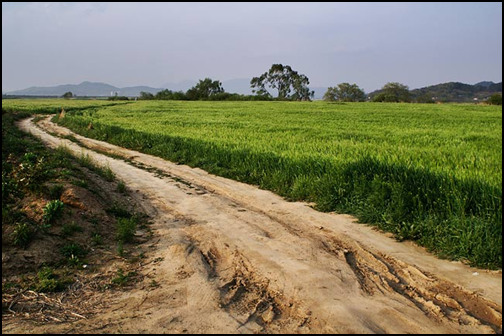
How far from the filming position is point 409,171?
6.96 meters

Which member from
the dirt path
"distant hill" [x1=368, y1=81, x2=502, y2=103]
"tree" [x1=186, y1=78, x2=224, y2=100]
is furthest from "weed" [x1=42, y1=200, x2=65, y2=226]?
"distant hill" [x1=368, y1=81, x2=502, y2=103]

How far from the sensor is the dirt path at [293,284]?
3.61m

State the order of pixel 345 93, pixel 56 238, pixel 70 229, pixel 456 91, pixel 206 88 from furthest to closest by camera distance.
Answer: pixel 456 91 → pixel 345 93 → pixel 206 88 → pixel 70 229 → pixel 56 238

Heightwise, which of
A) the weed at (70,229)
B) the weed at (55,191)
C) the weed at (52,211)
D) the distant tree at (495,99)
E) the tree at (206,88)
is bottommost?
the weed at (70,229)

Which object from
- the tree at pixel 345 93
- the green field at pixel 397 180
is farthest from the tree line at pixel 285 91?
the green field at pixel 397 180

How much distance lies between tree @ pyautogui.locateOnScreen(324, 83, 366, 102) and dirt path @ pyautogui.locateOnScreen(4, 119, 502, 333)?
101000 mm

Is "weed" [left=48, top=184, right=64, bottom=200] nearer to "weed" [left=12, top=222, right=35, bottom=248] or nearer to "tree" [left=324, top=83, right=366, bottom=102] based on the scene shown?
"weed" [left=12, top=222, right=35, bottom=248]

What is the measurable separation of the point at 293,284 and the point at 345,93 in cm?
10478

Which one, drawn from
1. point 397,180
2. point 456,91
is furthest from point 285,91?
point 397,180

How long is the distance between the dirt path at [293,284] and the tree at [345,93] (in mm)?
101000

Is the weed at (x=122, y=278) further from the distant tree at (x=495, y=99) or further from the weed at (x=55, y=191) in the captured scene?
the distant tree at (x=495, y=99)

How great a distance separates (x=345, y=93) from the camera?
104375mm

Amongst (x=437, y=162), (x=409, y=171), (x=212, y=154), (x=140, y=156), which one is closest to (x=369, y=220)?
(x=409, y=171)

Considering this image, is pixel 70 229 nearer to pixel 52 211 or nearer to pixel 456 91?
pixel 52 211
